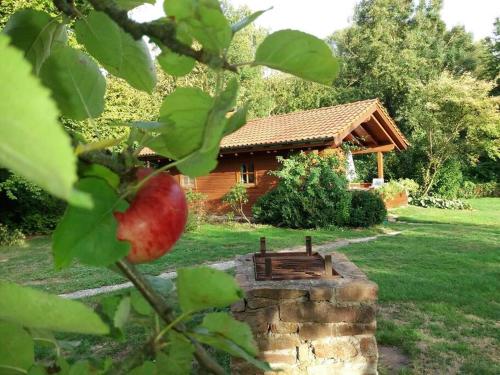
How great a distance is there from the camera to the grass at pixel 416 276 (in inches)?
164

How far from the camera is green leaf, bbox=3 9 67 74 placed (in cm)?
58

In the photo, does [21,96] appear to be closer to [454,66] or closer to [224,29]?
[224,29]

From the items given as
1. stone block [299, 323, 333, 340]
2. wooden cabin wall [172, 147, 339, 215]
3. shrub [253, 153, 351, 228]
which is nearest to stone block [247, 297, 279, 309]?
stone block [299, 323, 333, 340]

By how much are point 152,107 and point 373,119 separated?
8.29 meters

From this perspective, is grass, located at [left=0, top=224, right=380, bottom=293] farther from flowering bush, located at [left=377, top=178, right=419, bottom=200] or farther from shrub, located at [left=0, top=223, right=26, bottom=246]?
flowering bush, located at [left=377, top=178, right=419, bottom=200]

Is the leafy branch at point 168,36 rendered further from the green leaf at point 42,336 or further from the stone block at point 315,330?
the stone block at point 315,330

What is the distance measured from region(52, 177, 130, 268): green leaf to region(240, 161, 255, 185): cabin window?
14.3 meters

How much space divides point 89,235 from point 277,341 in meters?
3.37

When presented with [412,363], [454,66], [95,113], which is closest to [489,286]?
[412,363]

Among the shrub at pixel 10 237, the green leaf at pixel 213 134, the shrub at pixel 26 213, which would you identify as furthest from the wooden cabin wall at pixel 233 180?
the green leaf at pixel 213 134

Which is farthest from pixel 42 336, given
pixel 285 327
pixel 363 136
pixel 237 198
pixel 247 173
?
pixel 363 136

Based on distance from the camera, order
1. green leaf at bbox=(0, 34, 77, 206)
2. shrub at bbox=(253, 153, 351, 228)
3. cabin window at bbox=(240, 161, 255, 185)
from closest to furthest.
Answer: green leaf at bbox=(0, 34, 77, 206), shrub at bbox=(253, 153, 351, 228), cabin window at bbox=(240, 161, 255, 185)

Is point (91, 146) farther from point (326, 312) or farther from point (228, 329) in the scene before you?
point (326, 312)

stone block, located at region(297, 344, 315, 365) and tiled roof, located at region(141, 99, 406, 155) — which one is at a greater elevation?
tiled roof, located at region(141, 99, 406, 155)
